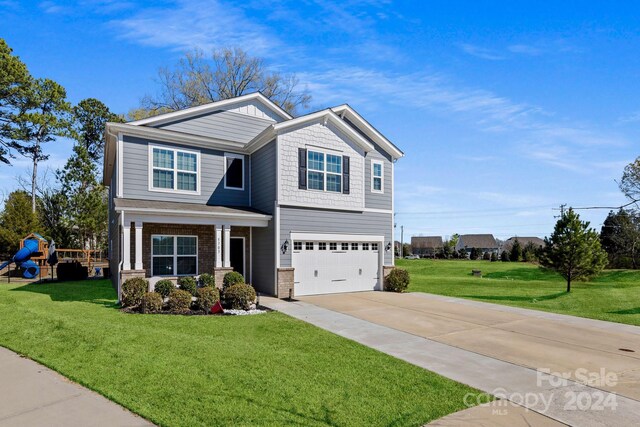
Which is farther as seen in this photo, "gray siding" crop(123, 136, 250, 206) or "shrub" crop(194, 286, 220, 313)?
"gray siding" crop(123, 136, 250, 206)

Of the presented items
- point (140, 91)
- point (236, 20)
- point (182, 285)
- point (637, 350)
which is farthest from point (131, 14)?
point (140, 91)

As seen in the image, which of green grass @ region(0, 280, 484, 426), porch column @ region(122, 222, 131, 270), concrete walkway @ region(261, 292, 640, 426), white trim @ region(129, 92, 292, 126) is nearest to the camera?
green grass @ region(0, 280, 484, 426)

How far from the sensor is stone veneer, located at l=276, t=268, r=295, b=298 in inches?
607

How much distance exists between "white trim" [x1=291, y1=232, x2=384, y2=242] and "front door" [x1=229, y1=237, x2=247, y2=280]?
285 cm

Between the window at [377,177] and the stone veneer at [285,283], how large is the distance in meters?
6.47

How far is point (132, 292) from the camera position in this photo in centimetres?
1205

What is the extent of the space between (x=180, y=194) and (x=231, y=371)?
11.3 m

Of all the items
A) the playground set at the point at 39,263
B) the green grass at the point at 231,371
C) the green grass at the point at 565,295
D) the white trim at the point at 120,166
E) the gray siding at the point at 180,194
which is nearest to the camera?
the green grass at the point at 231,371

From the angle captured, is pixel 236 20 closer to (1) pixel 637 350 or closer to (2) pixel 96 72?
(2) pixel 96 72

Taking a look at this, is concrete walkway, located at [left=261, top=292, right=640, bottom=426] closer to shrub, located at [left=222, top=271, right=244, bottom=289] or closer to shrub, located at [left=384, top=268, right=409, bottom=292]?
shrub, located at [left=222, top=271, right=244, bottom=289]

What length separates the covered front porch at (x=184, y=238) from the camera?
1372cm

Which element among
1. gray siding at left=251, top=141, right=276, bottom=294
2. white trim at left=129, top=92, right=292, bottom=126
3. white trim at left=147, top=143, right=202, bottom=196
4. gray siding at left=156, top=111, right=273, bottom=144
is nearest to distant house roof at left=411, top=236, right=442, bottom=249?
white trim at left=129, top=92, right=292, bottom=126

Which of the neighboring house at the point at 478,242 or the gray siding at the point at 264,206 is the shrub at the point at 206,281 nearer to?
the gray siding at the point at 264,206

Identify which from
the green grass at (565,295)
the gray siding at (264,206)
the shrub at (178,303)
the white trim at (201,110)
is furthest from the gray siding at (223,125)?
the green grass at (565,295)
